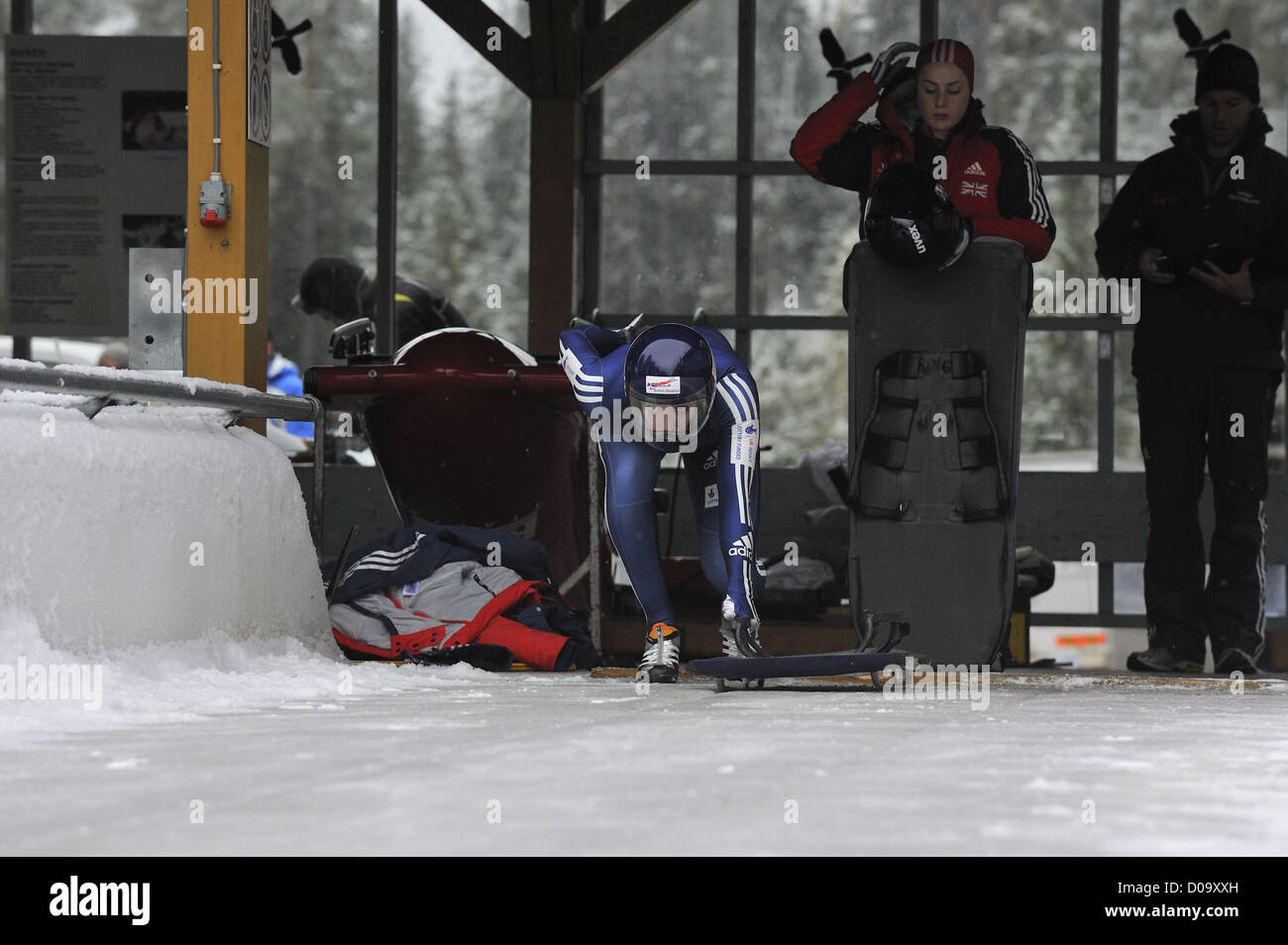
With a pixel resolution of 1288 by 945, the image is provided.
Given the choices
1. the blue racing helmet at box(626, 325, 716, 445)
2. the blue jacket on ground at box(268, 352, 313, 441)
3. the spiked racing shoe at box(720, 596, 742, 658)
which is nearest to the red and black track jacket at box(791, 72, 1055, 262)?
the blue racing helmet at box(626, 325, 716, 445)

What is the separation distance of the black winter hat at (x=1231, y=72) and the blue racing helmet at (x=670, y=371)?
2.37 m

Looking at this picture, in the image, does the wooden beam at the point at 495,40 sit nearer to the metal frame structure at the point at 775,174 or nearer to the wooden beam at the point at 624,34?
the wooden beam at the point at 624,34

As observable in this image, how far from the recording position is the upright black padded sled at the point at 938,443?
6.18 m

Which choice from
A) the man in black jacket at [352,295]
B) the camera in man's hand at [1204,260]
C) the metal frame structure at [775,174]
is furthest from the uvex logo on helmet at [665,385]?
the metal frame structure at [775,174]

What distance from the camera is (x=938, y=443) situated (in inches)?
245

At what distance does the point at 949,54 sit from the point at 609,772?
3.90 metres

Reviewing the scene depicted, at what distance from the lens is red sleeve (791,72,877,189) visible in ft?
21.0

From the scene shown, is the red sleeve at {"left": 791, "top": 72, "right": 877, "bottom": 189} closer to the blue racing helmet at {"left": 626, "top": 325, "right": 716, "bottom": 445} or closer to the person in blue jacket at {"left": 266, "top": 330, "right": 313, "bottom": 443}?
the blue racing helmet at {"left": 626, "top": 325, "right": 716, "bottom": 445}

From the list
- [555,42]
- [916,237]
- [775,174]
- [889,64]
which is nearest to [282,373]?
[555,42]

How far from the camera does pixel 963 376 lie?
6230 mm

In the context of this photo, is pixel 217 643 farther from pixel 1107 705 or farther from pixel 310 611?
pixel 1107 705

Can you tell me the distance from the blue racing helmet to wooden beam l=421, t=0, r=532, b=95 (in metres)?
4.68
